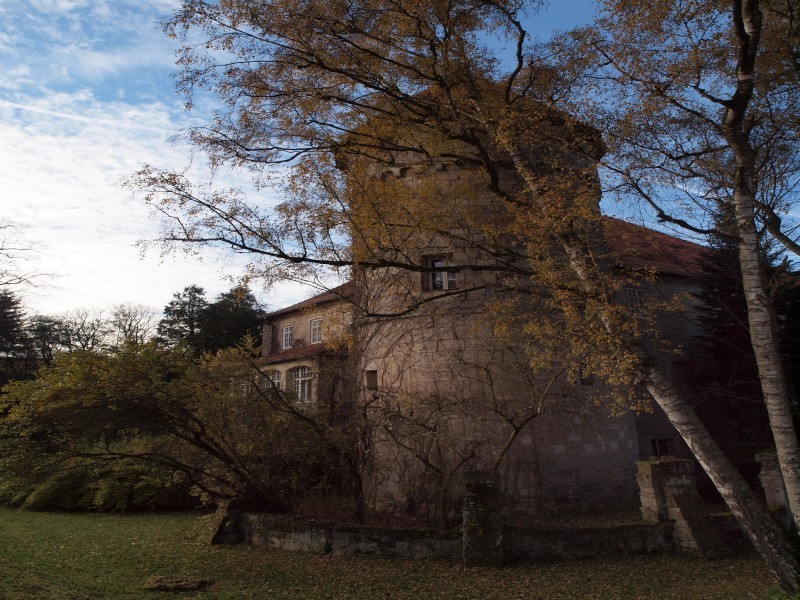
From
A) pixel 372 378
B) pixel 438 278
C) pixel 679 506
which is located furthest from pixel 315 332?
pixel 679 506

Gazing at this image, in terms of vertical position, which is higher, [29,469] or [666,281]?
[666,281]

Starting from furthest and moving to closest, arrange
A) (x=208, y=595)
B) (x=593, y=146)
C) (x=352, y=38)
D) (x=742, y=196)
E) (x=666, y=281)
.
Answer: (x=666, y=281), (x=593, y=146), (x=352, y=38), (x=208, y=595), (x=742, y=196)

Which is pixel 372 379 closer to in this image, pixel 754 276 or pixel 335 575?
pixel 335 575

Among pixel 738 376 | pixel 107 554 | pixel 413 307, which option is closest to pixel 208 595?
pixel 107 554

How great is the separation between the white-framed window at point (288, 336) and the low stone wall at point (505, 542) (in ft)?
58.8

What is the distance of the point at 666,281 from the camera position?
1905 centimetres

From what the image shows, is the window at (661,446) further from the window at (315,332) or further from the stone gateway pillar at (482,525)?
the window at (315,332)

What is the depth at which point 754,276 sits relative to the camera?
7.03 meters

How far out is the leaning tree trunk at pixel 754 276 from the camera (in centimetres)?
650

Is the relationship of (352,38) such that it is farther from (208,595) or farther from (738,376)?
(738,376)

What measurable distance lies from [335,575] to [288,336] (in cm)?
1996

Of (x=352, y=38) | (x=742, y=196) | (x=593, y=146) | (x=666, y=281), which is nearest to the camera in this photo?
(x=742, y=196)

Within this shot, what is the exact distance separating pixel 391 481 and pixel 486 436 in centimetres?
217

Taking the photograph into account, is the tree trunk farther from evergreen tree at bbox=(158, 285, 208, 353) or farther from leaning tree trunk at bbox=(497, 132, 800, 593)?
evergreen tree at bbox=(158, 285, 208, 353)
